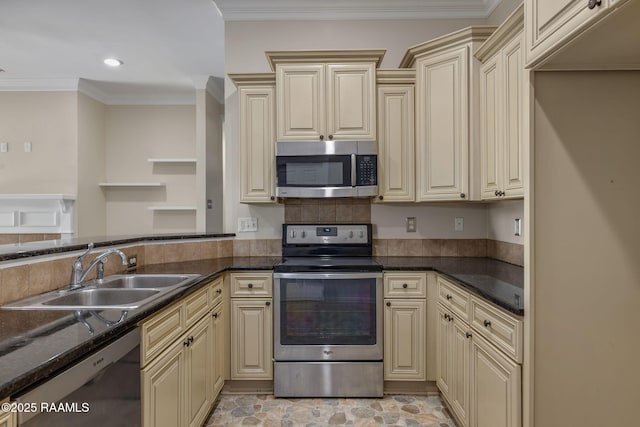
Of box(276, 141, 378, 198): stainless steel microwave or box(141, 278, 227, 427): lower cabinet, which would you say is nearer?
box(141, 278, 227, 427): lower cabinet

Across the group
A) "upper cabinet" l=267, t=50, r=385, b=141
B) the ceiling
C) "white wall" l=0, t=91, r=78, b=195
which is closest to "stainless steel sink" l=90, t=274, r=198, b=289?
"upper cabinet" l=267, t=50, r=385, b=141

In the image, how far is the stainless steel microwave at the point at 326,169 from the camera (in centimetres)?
245

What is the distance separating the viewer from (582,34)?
3.46 feet

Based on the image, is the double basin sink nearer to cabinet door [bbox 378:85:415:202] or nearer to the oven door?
the oven door

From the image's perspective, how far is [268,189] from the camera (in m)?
2.59

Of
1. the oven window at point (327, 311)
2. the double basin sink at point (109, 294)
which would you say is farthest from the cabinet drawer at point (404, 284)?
the double basin sink at point (109, 294)

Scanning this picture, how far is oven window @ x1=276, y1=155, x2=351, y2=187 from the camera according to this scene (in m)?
2.46

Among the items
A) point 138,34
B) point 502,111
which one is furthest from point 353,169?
point 138,34

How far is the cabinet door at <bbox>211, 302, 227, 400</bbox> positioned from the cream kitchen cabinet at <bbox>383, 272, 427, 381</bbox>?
1.07 meters

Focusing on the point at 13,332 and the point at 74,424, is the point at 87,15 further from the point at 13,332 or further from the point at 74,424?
the point at 74,424

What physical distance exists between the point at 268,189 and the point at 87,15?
88.1 inches

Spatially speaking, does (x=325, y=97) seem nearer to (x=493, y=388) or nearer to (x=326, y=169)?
(x=326, y=169)

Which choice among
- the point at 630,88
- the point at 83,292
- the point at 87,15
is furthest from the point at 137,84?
the point at 630,88

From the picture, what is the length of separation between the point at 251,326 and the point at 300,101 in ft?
5.27
